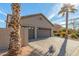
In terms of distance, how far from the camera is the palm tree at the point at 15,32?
437cm

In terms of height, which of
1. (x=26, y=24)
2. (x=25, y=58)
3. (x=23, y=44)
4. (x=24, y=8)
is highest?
(x=24, y=8)

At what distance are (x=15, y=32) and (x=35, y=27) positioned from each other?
0.46 metres

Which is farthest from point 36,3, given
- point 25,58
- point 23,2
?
point 25,58

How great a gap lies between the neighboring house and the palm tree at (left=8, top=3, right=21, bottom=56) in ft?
0.31

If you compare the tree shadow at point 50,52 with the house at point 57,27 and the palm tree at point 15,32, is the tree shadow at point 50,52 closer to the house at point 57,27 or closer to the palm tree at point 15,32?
the house at point 57,27

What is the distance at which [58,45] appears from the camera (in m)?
4.47

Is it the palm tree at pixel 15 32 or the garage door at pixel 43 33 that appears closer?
the palm tree at pixel 15 32

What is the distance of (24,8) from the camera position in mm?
4445

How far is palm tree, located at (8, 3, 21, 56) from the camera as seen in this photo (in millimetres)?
4367

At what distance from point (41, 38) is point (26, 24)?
45 cm

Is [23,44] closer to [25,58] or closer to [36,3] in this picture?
[25,58]

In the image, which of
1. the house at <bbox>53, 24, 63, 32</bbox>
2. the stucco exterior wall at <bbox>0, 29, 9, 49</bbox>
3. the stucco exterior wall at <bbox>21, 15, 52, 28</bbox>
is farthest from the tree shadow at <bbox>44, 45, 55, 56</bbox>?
the stucco exterior wall at <bbox>0, 29, 9, 49</bbox>

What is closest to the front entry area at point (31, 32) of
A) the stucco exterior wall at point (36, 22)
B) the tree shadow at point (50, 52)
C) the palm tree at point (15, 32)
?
the stucco exterior wall at point (36, 22)

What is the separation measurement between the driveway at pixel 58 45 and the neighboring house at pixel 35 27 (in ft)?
0.41
